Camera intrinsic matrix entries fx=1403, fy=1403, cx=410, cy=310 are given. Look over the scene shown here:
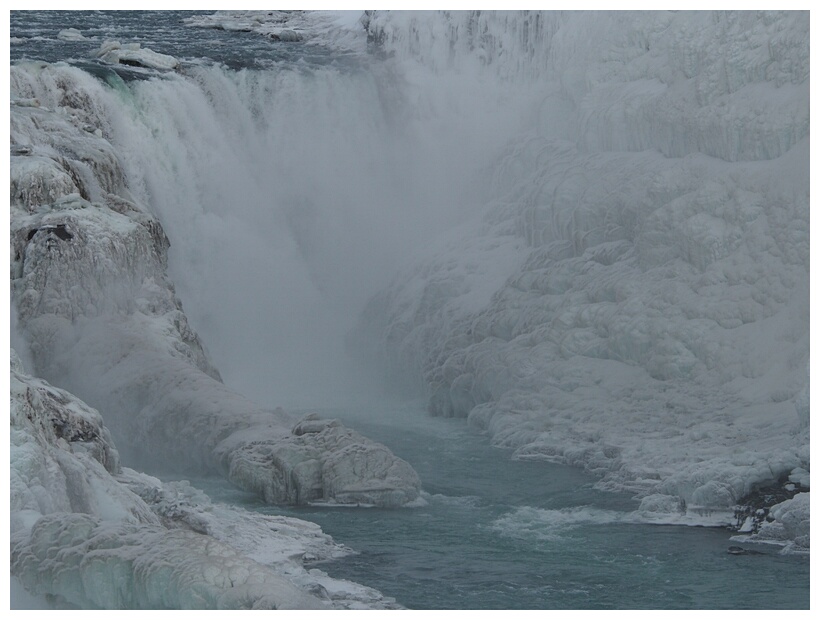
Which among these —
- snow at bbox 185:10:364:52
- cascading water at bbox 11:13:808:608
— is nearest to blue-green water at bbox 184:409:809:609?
cascading water at bbox 11:13:808:608

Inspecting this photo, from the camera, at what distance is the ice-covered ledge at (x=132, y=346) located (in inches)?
368

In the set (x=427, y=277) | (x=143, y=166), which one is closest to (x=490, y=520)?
(x=427, y=277)

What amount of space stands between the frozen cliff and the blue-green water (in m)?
0.58

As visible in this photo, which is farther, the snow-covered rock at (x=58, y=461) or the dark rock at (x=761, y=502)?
the dark rock at (x=761, y=502)

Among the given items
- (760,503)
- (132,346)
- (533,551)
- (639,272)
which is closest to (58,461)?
(533,551)

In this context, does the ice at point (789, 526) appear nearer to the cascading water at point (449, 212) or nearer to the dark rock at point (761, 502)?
the dark rock at point (761, 502)

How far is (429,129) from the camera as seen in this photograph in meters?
14.7

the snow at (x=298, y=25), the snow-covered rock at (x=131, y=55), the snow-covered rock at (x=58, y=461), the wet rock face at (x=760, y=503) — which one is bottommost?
the wet rock face at (x=760, y=503)

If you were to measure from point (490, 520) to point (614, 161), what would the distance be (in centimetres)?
481

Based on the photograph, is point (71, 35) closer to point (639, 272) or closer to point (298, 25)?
point (298, 25)

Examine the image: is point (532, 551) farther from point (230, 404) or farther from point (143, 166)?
point (143, 166)

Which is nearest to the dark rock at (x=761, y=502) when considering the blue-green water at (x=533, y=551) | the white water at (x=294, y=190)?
the blue-green water at (x=533, y=551)

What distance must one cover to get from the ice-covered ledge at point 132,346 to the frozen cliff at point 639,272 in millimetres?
1969

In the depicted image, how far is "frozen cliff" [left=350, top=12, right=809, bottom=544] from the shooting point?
10.6 m
